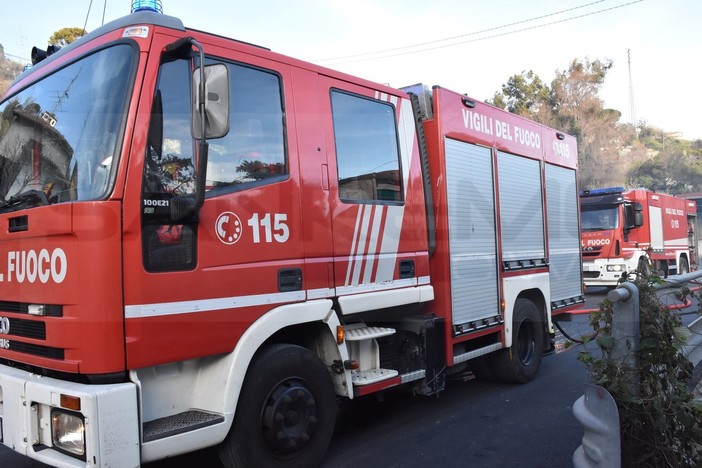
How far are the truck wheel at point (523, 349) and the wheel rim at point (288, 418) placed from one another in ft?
10.5

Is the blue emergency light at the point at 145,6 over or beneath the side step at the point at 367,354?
over

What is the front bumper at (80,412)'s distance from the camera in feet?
9.13

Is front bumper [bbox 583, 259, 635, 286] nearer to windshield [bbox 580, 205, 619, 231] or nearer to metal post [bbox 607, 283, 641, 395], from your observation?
windshield [bbox 580, 205, 619, 231]

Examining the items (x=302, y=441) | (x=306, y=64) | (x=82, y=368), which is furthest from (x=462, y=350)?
(x=82, y=368)

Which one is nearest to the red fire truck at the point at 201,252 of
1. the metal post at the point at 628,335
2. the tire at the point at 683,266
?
the metal post at the point at 628,335

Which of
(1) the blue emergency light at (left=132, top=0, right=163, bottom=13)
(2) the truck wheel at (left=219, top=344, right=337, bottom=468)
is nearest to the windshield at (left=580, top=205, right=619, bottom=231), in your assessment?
(2) the truck wheel at (left=219, top=344, right=337, bottom=468)

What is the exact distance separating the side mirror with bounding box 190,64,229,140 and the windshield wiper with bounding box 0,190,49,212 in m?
0.98

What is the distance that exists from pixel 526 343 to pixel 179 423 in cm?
465

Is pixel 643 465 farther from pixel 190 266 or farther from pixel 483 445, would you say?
pixel 190 266

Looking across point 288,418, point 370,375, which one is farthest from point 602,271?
point 288,418

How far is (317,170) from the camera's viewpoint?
160 inches

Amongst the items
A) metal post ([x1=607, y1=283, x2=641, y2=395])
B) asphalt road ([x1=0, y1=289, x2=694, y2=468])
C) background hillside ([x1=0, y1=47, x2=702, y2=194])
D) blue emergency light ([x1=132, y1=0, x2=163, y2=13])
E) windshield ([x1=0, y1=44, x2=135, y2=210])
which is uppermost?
background hillside ([x1=0, y1=47, x2=702, y2=194])

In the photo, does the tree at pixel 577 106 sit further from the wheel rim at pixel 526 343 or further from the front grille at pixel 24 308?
the front grille at pixel 24 308

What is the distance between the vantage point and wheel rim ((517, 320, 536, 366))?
6555 millimetres
